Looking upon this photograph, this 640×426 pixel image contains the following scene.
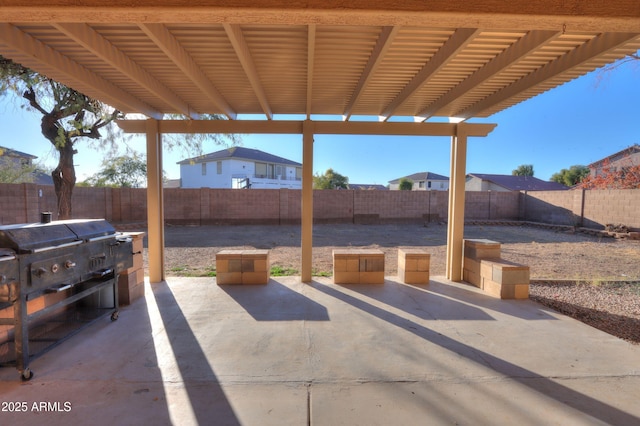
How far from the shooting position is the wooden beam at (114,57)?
8.83 ft

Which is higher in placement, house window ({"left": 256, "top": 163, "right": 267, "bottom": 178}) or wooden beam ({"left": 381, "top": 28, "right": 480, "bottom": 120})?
house window ({"left": 256, "top": 163, "right": 267, "bottom": 178})

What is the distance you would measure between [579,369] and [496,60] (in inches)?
128

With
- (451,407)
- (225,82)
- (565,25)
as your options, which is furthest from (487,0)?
(225,82)

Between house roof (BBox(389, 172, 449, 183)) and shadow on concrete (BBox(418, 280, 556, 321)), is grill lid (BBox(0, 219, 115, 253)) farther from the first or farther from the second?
house roof (BBox(389, 172, 449, 183))

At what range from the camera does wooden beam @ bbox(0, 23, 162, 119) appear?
2812mm

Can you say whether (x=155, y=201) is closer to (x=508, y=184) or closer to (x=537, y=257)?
(x=537, y=257)

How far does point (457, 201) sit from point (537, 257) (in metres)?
5.04

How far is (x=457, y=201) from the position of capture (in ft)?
18.0

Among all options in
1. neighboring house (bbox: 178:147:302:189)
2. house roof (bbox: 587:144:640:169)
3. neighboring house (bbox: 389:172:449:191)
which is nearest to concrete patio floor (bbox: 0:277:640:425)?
neighboring house (bbox: 178:147:302:189)

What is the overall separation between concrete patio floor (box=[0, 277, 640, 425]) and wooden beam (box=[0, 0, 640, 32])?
256 centimetres

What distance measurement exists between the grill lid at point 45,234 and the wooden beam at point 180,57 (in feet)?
6.60

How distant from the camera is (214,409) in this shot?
2158 mm

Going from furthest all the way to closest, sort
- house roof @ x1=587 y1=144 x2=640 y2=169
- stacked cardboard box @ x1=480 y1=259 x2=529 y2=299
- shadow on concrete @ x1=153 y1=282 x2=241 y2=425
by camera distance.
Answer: house roof @ x1=587 y1=144 x2=640 y2=169 < stacked cardboard box @ x1=480 y1=259 x2=529 y2=299 < shadow on concrete @ x1=153 y1=282 x2=241 y2=425

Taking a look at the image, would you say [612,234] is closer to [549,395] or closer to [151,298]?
[549,395]
